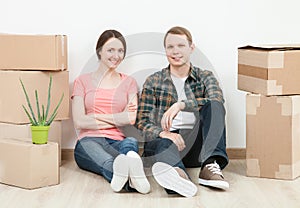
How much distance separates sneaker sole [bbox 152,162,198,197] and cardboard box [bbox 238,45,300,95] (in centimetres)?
56

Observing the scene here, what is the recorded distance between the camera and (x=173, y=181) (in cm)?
250

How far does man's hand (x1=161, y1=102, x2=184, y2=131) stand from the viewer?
283cm

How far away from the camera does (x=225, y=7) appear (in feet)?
10.5

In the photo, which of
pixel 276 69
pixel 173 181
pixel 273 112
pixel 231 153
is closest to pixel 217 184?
pixel 173 181

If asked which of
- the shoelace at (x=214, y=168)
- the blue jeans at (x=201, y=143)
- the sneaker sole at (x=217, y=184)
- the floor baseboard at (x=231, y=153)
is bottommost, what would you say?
the sneaker sole at (x=217, y=184)

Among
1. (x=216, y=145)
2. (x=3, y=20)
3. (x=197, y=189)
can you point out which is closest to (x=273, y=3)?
(x=216, y=145)

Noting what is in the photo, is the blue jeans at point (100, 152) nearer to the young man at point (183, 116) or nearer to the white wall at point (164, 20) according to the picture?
the young man at point (183, 116)

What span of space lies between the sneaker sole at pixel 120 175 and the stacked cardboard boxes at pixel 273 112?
2.02ft

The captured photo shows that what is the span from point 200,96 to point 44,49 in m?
0.75

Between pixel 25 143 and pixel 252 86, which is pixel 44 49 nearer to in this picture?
pixel 25 143

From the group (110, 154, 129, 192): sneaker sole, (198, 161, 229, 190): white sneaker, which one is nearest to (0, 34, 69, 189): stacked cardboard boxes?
(110, 154, 129, 192): sneaker sole

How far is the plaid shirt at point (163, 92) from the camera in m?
2.99

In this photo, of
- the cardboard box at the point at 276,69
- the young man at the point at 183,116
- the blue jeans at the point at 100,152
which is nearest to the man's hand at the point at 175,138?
the young man at the point at 183,116

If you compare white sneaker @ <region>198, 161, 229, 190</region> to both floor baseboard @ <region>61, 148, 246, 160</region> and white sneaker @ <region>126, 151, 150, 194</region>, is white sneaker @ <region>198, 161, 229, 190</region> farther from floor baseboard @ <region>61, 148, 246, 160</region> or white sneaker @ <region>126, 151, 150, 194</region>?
floor baseboard @ <region>61, 148, 246, 160</region>
